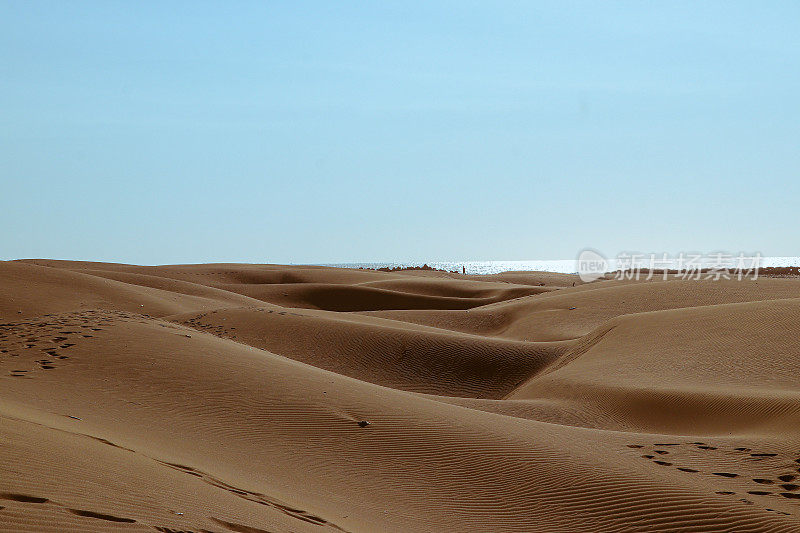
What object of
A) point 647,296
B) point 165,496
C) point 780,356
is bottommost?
point 165,496

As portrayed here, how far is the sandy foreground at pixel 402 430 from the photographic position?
570 cm

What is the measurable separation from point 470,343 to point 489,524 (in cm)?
1363

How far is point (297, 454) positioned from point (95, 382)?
403 cm

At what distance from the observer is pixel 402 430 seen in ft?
30.0

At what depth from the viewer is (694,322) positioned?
18.0 m

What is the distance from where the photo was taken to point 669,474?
315 inches

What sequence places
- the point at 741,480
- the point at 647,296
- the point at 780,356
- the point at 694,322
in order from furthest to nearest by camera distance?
1. the point at 647,296
2. the point at 694,322
3. the point at 780,356
4. the point at 741,480

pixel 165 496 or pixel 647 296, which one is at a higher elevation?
pixel 647 296

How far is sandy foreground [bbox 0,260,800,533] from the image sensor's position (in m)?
5.70

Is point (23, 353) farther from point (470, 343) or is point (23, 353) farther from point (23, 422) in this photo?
point (470, 343)

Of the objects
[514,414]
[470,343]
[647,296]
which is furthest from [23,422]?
[647,296]

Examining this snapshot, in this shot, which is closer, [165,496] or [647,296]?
[165,496]

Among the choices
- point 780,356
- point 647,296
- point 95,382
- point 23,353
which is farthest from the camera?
point 647,296

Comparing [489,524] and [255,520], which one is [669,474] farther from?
[255,520]
